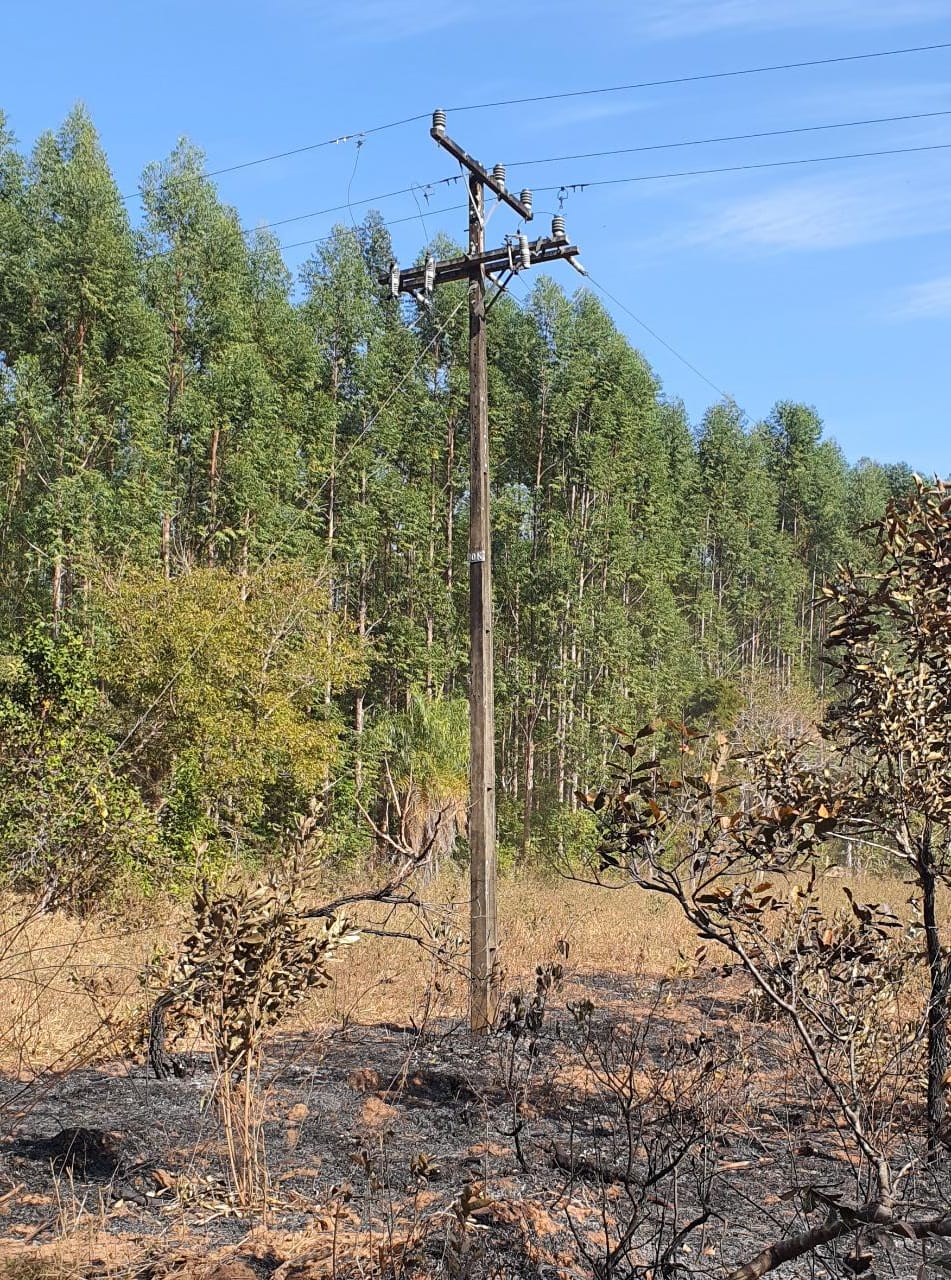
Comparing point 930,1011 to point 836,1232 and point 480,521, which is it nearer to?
point 836,1232

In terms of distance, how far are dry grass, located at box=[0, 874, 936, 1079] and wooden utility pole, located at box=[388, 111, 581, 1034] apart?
0.92ft

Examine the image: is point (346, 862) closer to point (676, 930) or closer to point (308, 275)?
point (676, 930)

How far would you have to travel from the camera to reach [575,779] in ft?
103

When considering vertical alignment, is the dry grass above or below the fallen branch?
below

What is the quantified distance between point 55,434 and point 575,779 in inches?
613

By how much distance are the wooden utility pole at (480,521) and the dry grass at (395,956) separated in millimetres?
281

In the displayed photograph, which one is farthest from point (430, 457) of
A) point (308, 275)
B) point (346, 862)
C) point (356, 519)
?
point (346, 862)

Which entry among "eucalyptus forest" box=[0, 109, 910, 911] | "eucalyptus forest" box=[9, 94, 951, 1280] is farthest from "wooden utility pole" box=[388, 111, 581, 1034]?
"eucalyptus forest" box=[0, 109, 910, 911]

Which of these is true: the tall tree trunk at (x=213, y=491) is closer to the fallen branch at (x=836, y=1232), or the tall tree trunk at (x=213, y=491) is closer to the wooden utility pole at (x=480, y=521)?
the wooden utility pole at (x=480, y=521)

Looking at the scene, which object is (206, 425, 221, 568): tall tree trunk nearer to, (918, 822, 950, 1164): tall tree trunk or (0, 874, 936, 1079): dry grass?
(0, 874, 936, 1079): dry grass

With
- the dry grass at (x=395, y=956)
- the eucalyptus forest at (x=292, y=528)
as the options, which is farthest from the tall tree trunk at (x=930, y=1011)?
the eucalyptus forest at (x=292, y=528)

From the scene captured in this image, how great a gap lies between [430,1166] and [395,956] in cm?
670

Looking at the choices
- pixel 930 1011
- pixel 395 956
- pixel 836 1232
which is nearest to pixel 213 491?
pixel 395 956

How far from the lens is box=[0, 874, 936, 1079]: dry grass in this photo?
763cm
